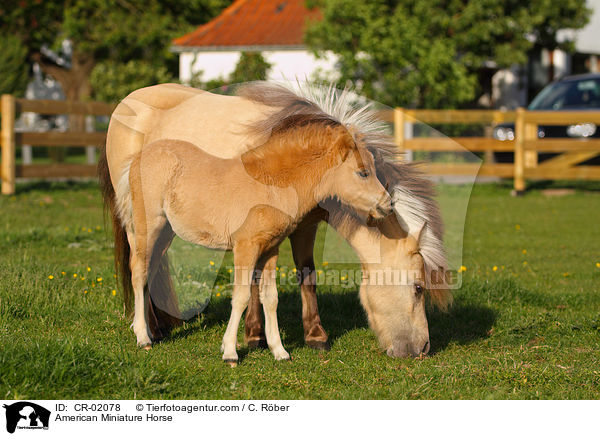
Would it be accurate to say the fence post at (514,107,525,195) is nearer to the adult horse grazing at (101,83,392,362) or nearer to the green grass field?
the green grass field

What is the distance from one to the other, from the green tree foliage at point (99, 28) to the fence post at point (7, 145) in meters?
16.5

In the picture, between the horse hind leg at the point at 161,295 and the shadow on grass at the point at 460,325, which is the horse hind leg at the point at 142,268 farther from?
the shadow on grass at the point at 460,325

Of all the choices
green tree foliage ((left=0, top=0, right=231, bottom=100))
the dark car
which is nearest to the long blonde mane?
the dark car

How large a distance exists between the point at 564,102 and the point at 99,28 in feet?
66.4

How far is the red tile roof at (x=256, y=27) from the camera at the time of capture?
29.3 meters

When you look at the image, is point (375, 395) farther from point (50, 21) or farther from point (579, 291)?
point (50, 21)

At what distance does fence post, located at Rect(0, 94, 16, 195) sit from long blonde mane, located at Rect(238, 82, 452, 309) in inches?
392

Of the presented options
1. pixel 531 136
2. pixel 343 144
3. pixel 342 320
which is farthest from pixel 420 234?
pixel 531 136

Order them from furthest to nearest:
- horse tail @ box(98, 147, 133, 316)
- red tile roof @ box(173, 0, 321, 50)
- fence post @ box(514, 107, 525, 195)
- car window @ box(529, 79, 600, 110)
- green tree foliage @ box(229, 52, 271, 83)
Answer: red tile roof @ box(173, 0, 321, 50)
green tree foliage @ box(229, 52, 271, 83)
car window @ box(529, 79, 600, 110)
fence post @ box(514, 107, 525, 195)
horse tail @ box(98, 147, 133, 316)

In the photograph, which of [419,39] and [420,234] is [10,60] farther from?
[420,234]

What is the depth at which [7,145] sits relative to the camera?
45.6ft

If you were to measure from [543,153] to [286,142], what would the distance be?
14.2 metres

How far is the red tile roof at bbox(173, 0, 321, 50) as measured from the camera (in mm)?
29312

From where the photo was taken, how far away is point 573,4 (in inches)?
959
